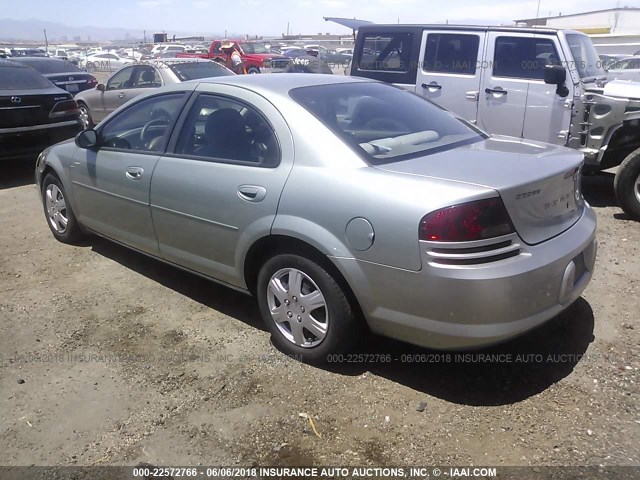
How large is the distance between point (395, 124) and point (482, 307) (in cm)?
143

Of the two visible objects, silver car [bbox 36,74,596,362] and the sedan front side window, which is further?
the sedan front side window

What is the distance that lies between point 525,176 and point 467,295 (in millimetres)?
700

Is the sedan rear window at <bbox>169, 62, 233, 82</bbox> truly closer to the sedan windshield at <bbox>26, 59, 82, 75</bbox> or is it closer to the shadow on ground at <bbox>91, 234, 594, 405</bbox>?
the sedan windshield at <bbox>26, 59, 82, 75</bbox>

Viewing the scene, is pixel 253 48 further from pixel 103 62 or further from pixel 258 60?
pixel 103 62

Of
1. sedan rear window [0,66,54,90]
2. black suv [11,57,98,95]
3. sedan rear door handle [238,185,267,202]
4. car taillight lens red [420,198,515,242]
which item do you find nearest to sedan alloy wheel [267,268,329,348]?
sedan rear door handle [238,185,267,202]

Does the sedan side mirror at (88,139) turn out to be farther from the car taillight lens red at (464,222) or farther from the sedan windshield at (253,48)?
the sedan windshield at (253,48)

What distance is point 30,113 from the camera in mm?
7922

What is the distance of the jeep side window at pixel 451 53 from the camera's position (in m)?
7.05

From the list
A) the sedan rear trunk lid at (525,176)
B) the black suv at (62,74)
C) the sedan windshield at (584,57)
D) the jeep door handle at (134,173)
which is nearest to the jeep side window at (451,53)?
the sedan windshield at (584,57)

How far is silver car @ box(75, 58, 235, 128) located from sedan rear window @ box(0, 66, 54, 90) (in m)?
1.56

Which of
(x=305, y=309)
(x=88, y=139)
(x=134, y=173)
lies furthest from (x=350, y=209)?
(x=88, y=139)

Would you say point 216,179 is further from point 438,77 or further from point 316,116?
point 438,77

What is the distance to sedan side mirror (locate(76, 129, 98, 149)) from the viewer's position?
453 centimetres

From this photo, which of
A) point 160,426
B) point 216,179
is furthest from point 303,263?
point 160,426
